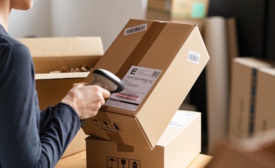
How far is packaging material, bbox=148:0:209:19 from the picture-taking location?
3.36 metres

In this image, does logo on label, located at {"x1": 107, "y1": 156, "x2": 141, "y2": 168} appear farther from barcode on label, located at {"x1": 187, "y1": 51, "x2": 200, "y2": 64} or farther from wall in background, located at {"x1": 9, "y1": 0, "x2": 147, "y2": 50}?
wall in background, located at {"x1": 9, "y1": 0, "x2": 147, "y2": 50}

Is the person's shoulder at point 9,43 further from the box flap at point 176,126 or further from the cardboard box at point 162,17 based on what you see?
the cardboard box at point 162,17

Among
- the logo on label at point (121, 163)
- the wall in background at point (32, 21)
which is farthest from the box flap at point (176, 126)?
the wall in background at point (32, 21)

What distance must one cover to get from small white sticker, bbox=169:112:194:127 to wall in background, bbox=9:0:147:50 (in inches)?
76.6

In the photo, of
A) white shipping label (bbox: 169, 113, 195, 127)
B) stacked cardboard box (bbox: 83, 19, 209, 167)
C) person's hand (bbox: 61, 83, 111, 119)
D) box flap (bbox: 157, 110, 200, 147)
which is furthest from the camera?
white shipping label (bbox: 169, 113, 195, 127)

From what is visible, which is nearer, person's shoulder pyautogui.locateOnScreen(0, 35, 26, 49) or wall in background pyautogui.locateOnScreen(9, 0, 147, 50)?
person's shoulder pyautogui.locateOnScreen(0, 35, 26, 49)

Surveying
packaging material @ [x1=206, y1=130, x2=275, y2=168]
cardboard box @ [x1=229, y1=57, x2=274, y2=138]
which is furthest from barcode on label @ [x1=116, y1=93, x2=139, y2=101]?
cardboard box @ [x1=229, y1=57, x2=274, y2=138]

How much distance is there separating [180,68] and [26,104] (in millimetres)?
519

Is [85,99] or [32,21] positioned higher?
[85,99]

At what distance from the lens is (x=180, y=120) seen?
60.4 inches

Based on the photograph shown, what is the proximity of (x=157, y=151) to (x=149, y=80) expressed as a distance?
22 centimetres

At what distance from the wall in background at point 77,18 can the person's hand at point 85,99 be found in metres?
2.29

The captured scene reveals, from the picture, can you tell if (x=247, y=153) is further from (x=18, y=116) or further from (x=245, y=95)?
(x=245, y=95)

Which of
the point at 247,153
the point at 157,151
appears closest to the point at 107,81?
the point at 157,151
